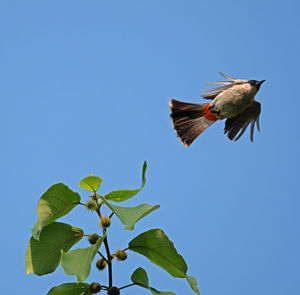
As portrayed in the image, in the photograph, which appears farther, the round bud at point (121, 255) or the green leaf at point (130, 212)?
the round bud at point (121, 255)

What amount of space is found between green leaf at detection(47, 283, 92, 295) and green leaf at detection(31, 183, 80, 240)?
0.27 m

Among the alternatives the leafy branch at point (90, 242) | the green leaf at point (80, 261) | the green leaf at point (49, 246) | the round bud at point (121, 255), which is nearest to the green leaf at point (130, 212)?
the leafy branch at point (90, 242)

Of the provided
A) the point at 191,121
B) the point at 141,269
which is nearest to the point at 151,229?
the point at 141,269

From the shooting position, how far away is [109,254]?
6.14 ft

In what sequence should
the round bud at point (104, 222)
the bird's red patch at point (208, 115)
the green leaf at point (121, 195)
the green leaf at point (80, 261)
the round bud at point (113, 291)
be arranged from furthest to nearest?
the bird's red patch at point (208, 115)
the green leaf at point (121, 195)
the round bud at point (104, 222)
the round bud at point (113, 291)
the green leaf at point (80, 261)

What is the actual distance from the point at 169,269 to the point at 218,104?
2297 millimetres

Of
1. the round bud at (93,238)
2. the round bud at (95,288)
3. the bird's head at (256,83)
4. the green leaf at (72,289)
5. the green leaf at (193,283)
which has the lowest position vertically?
the green leaf at (193,283)

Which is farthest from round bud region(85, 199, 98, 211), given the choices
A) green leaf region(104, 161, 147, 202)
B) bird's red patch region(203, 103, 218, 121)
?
bird's red patch region(203, 103, 218, 121)

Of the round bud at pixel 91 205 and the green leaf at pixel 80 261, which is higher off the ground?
the round bud at pixel 91 205

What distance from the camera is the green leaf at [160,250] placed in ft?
6.42

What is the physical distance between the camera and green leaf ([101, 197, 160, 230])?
172 cm

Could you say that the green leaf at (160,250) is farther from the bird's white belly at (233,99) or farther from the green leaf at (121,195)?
the bird's white belly at (233,99)

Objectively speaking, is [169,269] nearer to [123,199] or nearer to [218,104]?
[123,199]

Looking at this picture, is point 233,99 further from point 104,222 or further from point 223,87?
point 104,222
